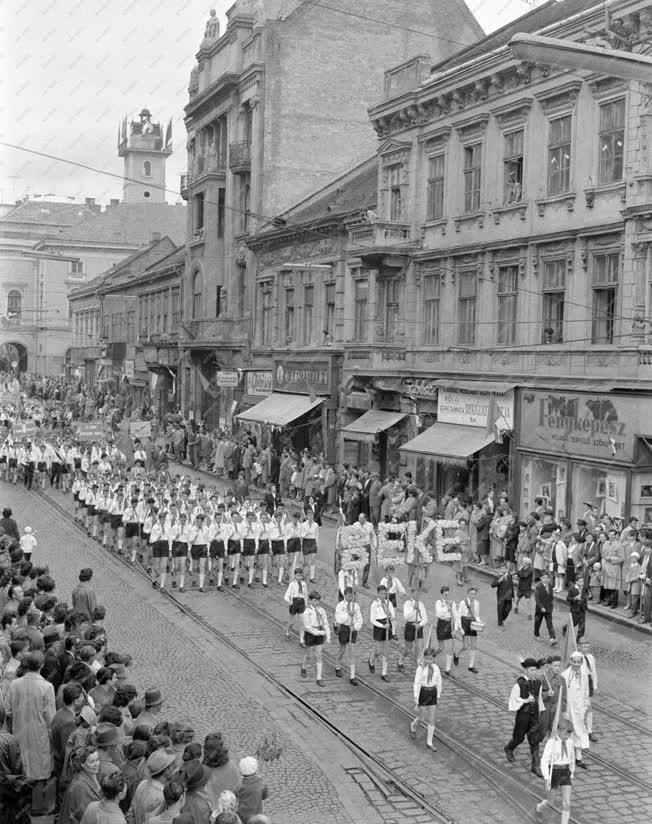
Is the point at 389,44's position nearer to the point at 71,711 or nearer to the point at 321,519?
the point at 321,519

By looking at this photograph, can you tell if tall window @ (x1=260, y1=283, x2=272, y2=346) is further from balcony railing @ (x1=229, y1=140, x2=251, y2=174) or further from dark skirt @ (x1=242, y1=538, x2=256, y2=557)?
dark skirt @ (x1=242, y1=538, x2=256, y2=557)

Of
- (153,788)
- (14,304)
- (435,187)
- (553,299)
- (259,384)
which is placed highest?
(435,187)

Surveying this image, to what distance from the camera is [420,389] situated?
107ft

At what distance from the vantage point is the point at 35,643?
12102mm

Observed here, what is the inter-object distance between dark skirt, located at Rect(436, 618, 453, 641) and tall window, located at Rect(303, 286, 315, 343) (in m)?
24.8

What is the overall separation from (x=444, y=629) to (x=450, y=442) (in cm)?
1303

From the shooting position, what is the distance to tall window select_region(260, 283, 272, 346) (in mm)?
44906

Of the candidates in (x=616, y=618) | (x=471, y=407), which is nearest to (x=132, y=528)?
(x=471, y=407)

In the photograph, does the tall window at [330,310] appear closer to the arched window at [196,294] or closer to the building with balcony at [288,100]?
the building with balcony at [288,100]

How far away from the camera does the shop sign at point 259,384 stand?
43.9 metres

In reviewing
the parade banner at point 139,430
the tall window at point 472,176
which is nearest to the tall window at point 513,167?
the tall window at point 472,176

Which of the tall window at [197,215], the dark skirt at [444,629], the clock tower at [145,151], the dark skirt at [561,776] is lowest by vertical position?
the dark skirt at [561,776]

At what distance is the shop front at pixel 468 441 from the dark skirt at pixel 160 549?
8625 millimetres

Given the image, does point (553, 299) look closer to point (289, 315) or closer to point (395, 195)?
point (395, 195)
